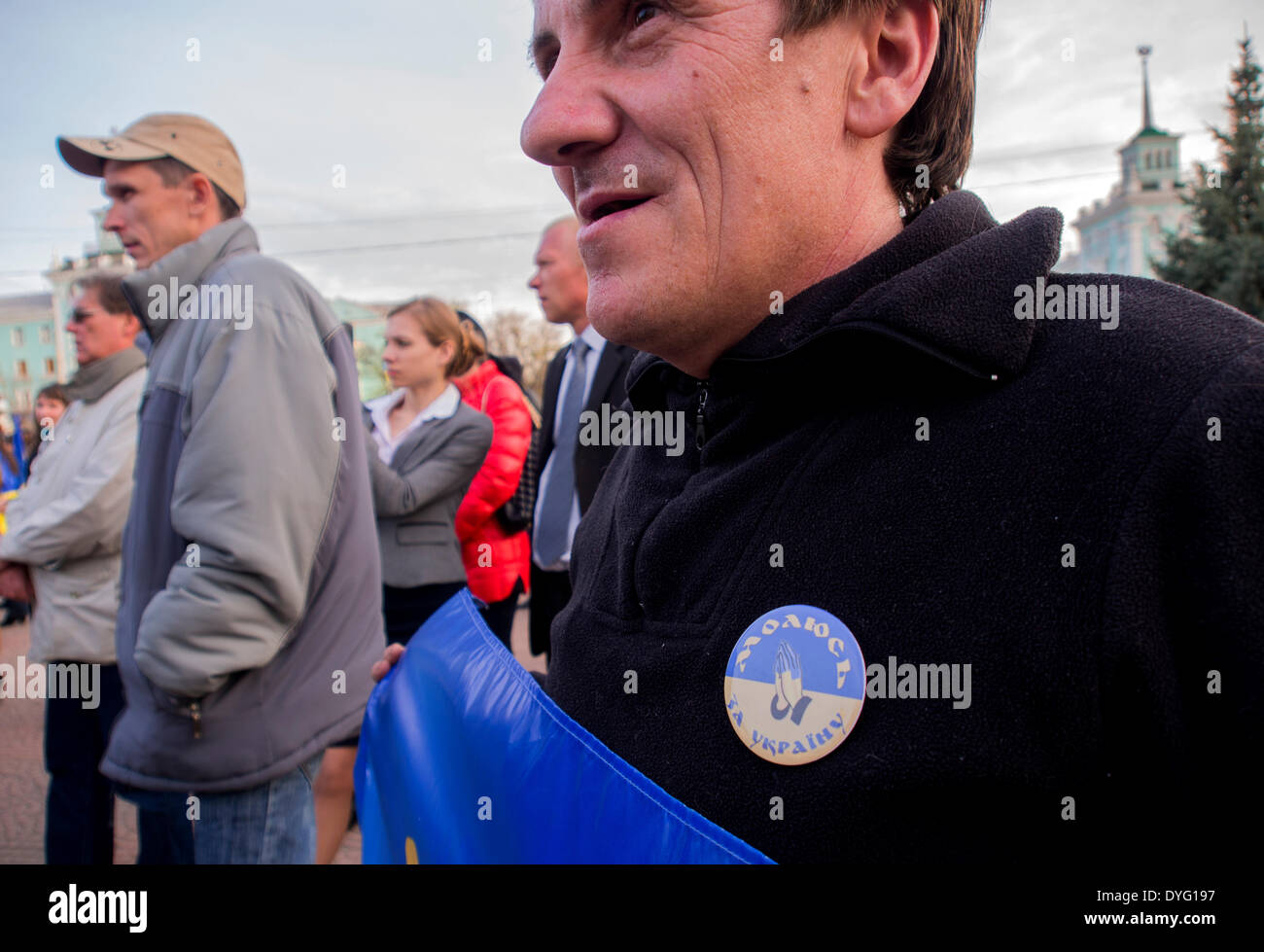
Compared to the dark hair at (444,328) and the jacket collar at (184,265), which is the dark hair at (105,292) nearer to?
the dark hair at (444,328)

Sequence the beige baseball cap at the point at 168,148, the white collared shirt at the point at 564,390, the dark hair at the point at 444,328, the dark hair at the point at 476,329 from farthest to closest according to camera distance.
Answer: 1. the dark hair at the point at 476,329
2. the dark hair at the point at 444,328
3. the white collared shirt at the point at 564,390
4. the beige baseball cap at the point at 168,148

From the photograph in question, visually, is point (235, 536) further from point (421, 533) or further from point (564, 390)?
point (564, 390)

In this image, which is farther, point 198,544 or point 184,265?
point 184,265

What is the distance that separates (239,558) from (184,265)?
36.2 inches

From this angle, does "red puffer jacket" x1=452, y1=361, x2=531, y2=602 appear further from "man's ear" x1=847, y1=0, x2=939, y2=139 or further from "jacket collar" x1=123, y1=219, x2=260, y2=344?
"man's ear" x1=847, y1=0, x2=939, y2=139

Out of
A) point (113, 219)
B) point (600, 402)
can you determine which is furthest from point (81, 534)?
point (600, 402)

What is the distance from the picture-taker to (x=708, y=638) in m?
1.20

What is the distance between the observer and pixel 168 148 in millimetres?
2898

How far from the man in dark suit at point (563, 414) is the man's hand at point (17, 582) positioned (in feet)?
7.37

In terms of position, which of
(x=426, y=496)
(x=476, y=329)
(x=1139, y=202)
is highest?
(x=1139, y=202)

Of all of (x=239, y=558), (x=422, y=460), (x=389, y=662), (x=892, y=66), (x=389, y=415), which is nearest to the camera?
(x=892, y=66)

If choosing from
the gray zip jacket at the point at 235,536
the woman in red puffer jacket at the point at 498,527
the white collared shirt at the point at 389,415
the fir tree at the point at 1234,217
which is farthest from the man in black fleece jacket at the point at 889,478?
the fir tree at the point at 1234,217

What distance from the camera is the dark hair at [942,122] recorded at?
1362 millimetres
